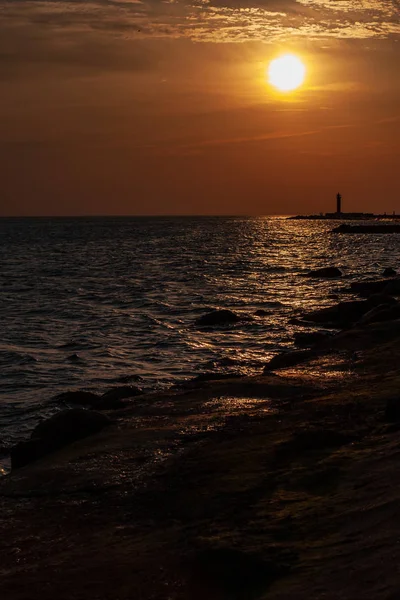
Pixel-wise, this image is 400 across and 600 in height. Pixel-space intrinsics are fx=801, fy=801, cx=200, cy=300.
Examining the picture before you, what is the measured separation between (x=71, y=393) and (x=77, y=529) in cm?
782

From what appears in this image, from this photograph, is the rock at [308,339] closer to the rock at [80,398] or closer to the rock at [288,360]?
the rock at [288,360]

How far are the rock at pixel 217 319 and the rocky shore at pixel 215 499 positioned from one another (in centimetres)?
1422

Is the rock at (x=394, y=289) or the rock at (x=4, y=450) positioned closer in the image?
the rock at (x=4, y=450)

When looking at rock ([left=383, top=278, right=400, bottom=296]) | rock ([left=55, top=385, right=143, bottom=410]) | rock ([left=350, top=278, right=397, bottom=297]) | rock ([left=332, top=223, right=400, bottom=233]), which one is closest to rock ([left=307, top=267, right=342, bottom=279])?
rock ([left=350, top=278, right=397, bottom=297])

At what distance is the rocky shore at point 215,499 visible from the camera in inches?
246

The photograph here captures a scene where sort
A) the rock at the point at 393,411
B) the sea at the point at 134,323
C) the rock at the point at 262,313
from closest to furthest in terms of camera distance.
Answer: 1. the rock at the point at 393,411
2. the sea at the point at 134,323
3. the rock at the point at 262,313

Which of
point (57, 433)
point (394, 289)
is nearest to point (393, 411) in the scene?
point (57, 433)

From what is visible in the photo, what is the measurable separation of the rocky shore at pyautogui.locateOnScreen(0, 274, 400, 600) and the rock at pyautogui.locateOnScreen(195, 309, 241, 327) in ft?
46.7

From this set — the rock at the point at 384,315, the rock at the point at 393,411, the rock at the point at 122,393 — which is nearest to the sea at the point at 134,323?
the rock at the point at 122,393

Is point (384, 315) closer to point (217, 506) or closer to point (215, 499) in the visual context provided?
point (215, 499)

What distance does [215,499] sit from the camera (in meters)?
7.82

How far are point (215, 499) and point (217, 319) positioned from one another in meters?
19.6

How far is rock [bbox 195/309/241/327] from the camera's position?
89.0 ft

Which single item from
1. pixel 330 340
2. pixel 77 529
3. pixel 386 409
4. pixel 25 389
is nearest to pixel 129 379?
pixel 25 389
